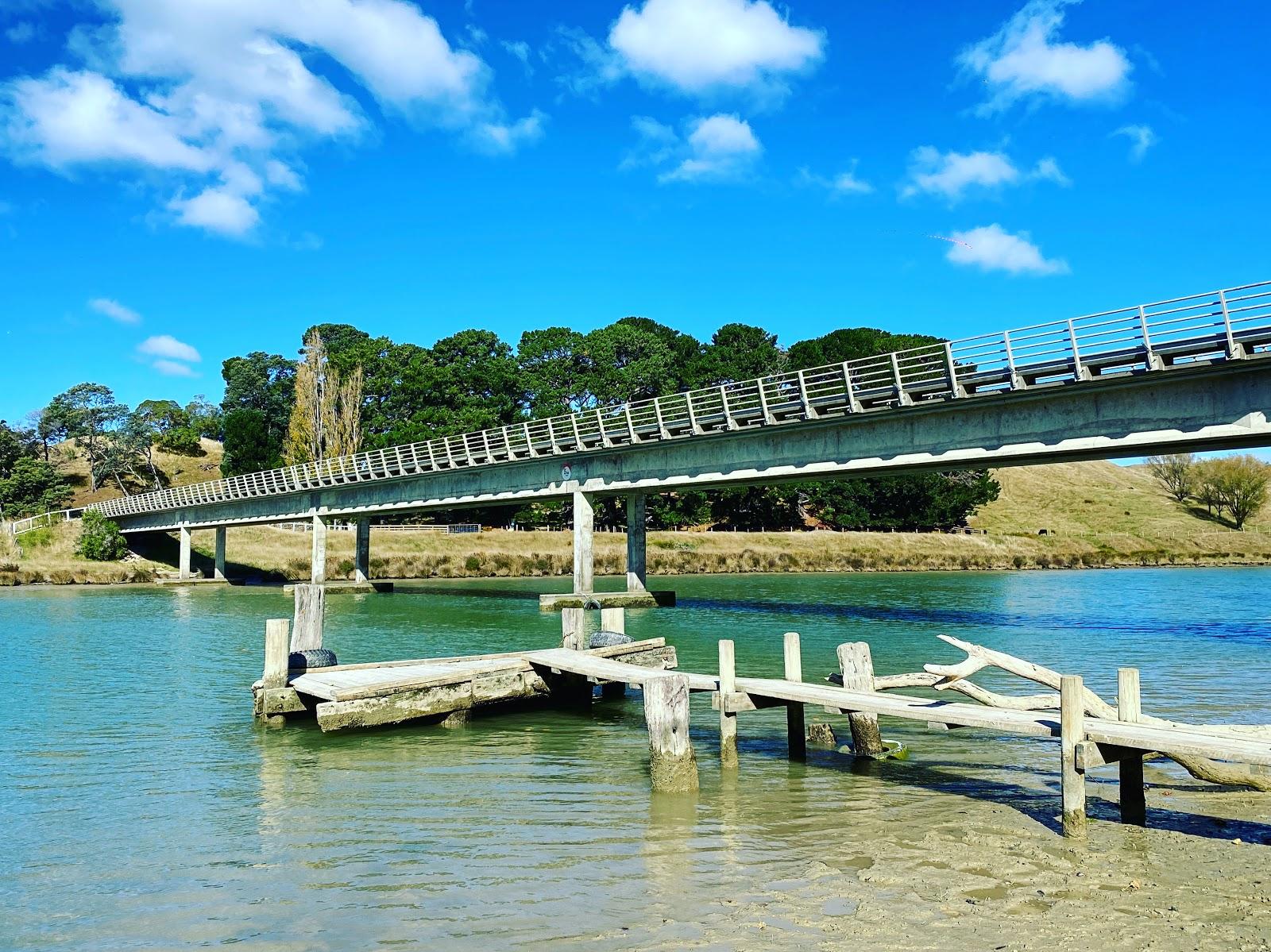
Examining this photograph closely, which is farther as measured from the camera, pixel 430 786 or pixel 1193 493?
pixel 1193 493

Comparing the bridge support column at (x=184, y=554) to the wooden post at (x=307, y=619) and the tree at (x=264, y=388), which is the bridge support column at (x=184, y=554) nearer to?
the tree at (x=264, y=388)

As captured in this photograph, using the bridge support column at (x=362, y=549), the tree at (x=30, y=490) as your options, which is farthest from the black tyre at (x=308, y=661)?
the tree at (x=30, y=490)

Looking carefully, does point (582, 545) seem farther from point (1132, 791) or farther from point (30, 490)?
point (30, 490)

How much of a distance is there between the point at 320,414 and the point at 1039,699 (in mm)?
82233

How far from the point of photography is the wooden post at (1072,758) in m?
9.61

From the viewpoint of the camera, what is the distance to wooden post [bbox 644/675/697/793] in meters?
11.6

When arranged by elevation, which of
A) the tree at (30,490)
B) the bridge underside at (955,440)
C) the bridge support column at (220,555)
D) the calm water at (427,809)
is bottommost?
the calm water at (427,809)

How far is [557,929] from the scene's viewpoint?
7.48 metres

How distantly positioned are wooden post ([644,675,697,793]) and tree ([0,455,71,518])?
3994 inches

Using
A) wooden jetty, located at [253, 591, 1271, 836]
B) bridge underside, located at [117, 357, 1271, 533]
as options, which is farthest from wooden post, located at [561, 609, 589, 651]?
bridge underside, located at [117, 357, 1271, 533]

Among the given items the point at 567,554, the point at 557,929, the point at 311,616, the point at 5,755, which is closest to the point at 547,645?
the point at 311,616

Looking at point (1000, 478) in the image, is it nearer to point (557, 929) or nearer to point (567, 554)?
Answer: point (567, 554)

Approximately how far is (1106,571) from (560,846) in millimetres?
73465

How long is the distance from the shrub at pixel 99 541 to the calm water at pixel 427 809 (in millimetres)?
50373
